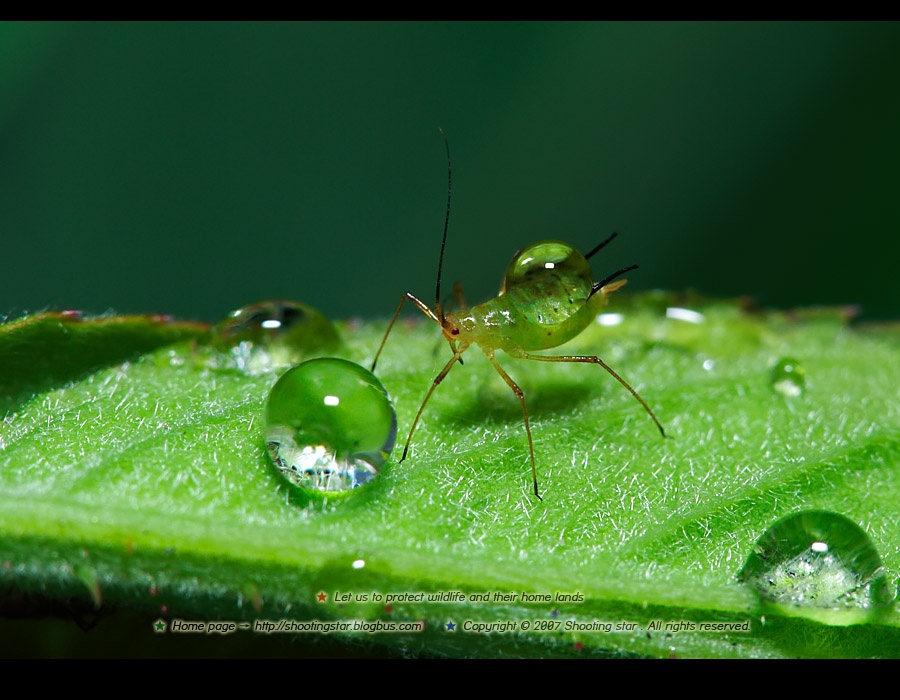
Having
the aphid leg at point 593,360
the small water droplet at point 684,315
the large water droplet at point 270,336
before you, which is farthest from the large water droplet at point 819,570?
the large water droplet at point 270,336

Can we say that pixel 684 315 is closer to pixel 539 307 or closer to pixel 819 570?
pixel 539 307

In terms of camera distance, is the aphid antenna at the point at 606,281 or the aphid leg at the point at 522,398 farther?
the aphid antenna at the point at 606,281

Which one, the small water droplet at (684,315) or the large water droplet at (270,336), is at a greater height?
the small water droplet at (684,315)

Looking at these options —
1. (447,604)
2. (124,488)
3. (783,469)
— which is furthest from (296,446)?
(783,469)

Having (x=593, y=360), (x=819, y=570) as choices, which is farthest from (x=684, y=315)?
(x=819, y=570)

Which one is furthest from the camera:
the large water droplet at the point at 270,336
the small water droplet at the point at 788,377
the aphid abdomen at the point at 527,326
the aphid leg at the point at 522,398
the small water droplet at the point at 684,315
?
the small water droplet at the point at 684,315

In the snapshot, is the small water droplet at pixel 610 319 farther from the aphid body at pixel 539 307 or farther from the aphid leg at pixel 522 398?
the aphid leg at pixel 522 398

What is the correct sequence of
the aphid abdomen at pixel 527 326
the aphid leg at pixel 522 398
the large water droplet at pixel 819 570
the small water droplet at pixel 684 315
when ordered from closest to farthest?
the large water droplet at pixel 819 570 → the aphid leg at pixel 522 398 → the aphid abdomen at pixel 527 326 → the small water droplet at pixel 684 315
